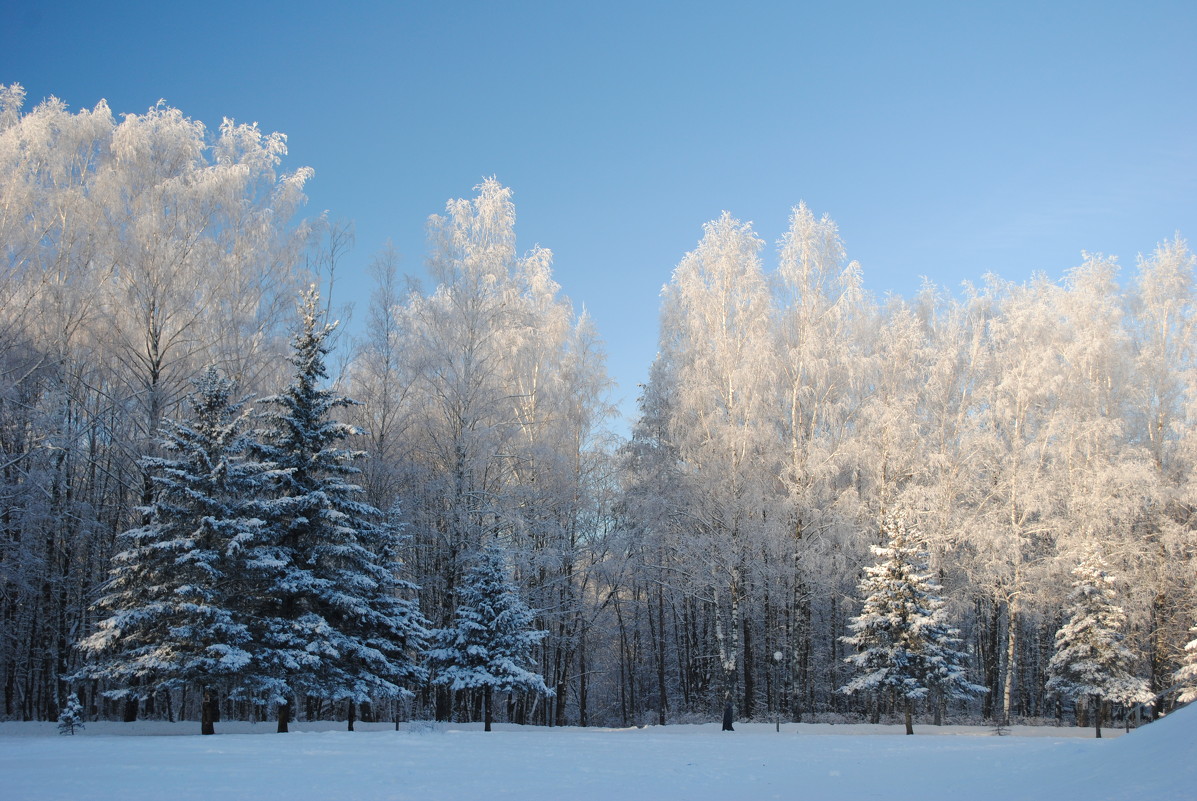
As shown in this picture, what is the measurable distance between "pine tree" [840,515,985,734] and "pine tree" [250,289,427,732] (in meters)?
12.7

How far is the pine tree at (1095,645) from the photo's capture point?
21.8m

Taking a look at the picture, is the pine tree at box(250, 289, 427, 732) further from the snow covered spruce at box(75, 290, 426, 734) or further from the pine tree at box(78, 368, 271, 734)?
the pine tree at box(78, 368, 271, 734)

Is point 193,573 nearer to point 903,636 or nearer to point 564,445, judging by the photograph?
point 564,445

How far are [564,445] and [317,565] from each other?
1192cm

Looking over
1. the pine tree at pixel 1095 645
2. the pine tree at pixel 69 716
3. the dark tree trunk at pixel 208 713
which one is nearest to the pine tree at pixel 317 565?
the dark tree trunk at pixel 208 713

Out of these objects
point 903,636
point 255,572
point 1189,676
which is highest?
point 255,572

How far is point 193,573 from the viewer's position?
16234mm

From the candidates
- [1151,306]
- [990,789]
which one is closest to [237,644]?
[990,789]

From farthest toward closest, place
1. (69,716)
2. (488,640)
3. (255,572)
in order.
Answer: (488,640), (255,572), (69,716)

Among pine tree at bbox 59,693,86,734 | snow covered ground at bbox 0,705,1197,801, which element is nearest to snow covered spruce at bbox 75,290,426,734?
pine tree at bbox 59,693,86,734

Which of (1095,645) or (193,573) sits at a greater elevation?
(193,573)

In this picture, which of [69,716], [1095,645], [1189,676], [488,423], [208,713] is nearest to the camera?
[69,716]

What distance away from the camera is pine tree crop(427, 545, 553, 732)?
68.3ft

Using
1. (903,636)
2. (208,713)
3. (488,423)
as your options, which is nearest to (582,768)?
(208,713)
